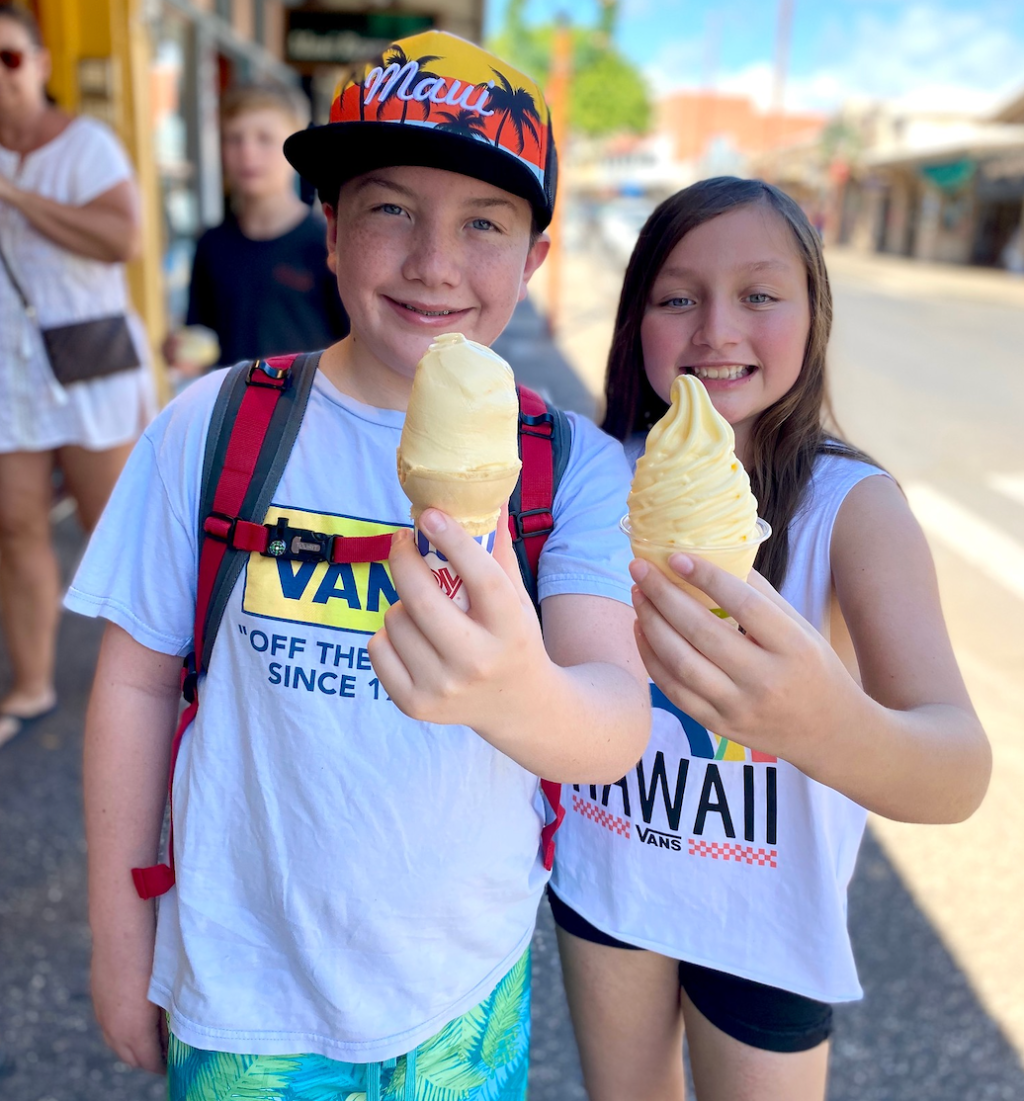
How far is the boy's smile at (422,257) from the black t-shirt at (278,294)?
238 cm

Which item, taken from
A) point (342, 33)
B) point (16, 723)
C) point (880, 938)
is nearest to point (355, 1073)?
point (880, 938)

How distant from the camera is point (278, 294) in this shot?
12.4ft

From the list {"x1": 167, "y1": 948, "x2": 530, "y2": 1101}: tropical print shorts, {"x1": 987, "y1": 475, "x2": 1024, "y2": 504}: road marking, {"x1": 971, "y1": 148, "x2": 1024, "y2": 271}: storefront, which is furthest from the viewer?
{"x1": 971, "y1": 148, "x2": 1024, "y2": 271}: storefront

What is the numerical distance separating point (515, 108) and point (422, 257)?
260mm

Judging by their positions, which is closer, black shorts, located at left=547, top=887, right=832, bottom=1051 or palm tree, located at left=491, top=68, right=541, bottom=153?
palm tree, located at left=491, top=68, right=541, bottom=153

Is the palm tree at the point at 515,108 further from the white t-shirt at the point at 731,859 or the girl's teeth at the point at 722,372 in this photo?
the white t-shirt at the point at 731,859

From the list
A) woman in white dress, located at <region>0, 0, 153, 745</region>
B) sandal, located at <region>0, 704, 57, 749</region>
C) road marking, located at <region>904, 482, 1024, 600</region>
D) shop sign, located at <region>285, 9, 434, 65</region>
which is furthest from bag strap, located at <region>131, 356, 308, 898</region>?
shop sign, located at <region>285, 9, 434, 65</region>

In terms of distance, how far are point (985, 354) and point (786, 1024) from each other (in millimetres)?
15667

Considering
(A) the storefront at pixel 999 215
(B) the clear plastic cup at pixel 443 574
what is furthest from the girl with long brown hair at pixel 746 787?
(A) the storefront at pixel 999 215

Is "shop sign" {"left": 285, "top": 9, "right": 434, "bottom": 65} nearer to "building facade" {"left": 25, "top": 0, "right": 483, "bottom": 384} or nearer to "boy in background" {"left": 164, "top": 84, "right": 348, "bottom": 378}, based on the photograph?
"building facade" {"left": 25, "top": 0, "right": 483, "bottom": 384}

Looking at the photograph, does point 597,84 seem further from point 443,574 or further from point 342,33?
point 443,574

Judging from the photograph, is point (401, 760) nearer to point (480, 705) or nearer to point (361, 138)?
point (480, 705)

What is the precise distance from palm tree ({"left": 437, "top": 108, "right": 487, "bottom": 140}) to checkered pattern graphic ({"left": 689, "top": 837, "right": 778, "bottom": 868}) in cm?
116

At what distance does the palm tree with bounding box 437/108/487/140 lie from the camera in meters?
1.29
